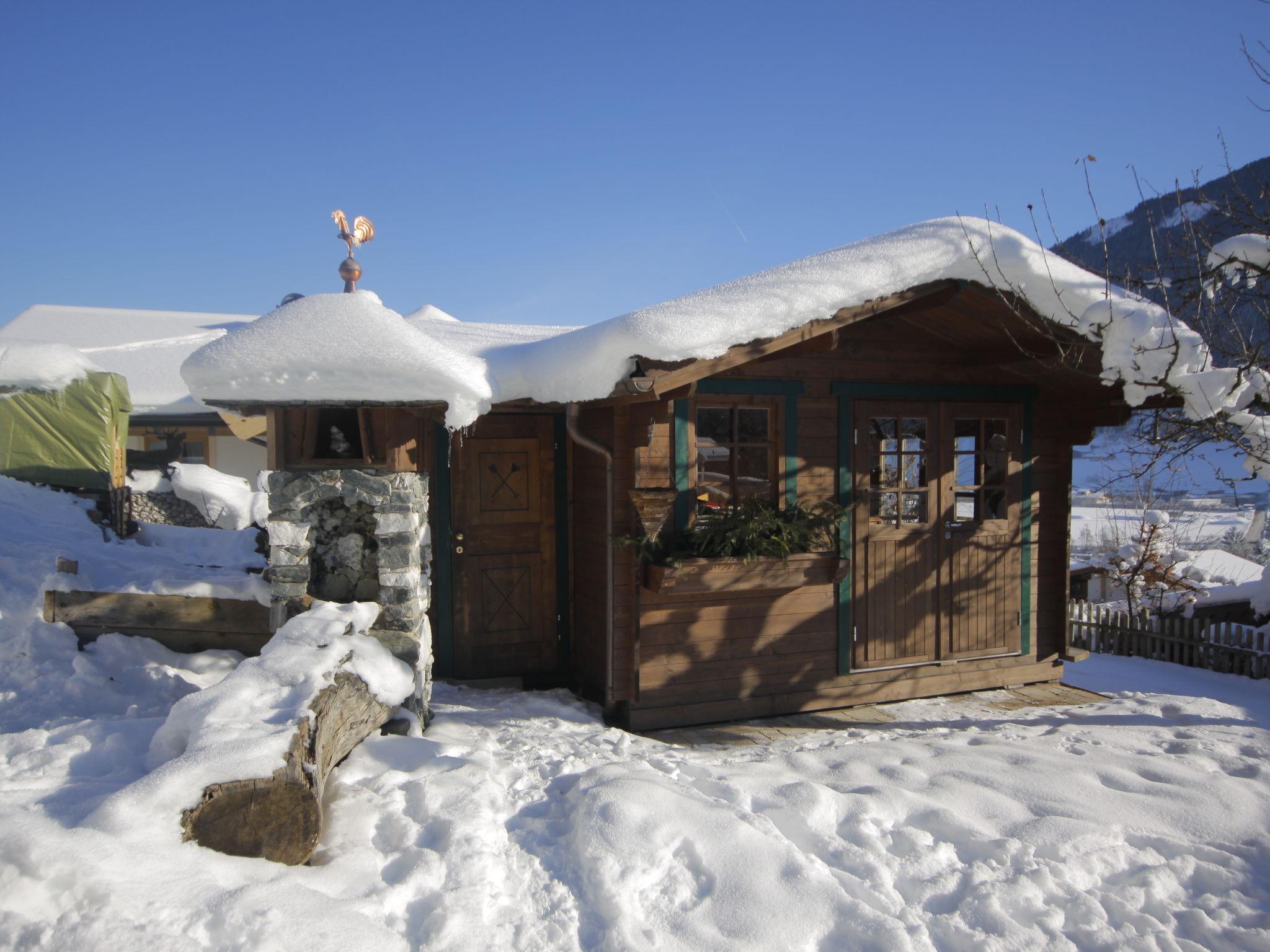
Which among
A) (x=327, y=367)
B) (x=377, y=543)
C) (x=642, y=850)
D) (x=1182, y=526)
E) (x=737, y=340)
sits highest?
(x=737, y=340)

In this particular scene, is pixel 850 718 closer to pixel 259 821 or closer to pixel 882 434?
pixel 882 434

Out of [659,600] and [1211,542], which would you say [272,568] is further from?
[1211,542]

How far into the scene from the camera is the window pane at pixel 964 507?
21.2ft

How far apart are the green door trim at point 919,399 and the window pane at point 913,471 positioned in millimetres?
488

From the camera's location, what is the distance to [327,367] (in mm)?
4012

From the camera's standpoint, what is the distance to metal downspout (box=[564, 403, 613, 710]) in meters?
5.39

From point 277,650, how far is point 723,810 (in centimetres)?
209

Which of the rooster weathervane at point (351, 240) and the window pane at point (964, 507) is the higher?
the rooster weathervane at point (351, 240)

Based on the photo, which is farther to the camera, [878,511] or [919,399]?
[878,511]

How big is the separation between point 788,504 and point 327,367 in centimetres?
324

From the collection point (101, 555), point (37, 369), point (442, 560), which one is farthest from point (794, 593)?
point (37, 369)

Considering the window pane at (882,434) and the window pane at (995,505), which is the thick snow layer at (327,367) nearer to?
the window pane at (882,434)

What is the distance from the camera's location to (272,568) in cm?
441

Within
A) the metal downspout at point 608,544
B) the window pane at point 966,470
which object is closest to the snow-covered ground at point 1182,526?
the window pane at point 966,470
